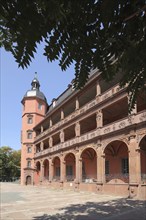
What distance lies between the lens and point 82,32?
1997mm

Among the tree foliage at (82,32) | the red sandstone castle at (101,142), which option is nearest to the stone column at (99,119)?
the red sandstone castle at (101,142)

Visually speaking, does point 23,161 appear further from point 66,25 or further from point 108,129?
point 66,25

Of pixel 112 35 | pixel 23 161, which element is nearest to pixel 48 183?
pixel 23 161

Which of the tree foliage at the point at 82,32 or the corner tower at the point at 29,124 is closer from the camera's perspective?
→ the tree foliage at the point at 82,32

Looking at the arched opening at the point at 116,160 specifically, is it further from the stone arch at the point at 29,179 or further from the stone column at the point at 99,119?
the stone arch at the point at 29,179

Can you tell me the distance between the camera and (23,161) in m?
53.0

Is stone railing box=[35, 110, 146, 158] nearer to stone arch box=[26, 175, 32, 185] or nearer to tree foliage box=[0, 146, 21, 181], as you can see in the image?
stone arch box=[26, 175, 32, 185]

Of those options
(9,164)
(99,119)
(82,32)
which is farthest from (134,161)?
(9,164)

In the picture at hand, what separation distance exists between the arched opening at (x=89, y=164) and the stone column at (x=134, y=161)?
1112cm

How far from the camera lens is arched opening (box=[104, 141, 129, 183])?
27.5 metres

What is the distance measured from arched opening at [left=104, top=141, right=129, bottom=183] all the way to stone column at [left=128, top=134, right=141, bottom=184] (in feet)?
14.4

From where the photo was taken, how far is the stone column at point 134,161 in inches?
848

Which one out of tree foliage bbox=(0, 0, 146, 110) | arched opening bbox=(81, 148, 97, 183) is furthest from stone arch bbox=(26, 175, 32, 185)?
tree foliage bbox=(0, 0, 146, 110)

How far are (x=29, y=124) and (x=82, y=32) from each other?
53784 millimetres
